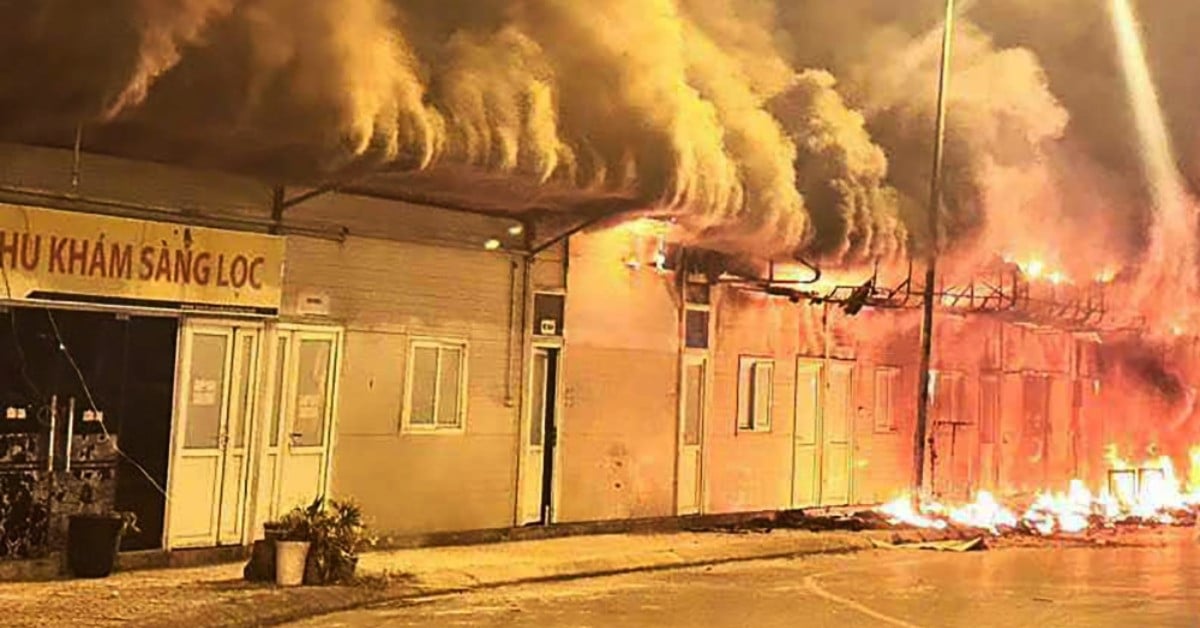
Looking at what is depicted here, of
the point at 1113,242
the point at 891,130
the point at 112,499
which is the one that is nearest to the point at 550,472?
the point at 112,499

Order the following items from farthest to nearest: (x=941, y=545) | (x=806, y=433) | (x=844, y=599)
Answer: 1. (x=806, y=433)
2. (x=941, y=545)
3. (x=844, y=599)

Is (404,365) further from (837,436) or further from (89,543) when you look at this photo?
(837,436)

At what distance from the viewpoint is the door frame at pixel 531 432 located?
728 inches

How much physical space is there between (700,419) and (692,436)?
0.91 ft

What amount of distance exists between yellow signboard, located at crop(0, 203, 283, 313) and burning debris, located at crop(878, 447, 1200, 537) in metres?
11.8

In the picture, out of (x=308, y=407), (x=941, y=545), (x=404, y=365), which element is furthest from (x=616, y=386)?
(x=941, y=545)

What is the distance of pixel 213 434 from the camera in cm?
1516

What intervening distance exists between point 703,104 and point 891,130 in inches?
335

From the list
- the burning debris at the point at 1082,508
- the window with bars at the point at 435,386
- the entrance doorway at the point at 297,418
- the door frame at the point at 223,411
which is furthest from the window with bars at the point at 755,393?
the door frame at the point at 223,411

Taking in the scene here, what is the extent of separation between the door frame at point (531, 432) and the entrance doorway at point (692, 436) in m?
2.50

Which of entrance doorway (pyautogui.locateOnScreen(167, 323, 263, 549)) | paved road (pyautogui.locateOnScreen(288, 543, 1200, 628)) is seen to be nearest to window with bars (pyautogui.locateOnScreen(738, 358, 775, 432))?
paved road (pyautogui.locateOnScreen(288, 543, 1200, 628))

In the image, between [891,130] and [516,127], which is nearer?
[516,127]

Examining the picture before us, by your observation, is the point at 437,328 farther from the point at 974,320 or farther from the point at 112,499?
the point at 974,320

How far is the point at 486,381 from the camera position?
1812cm
